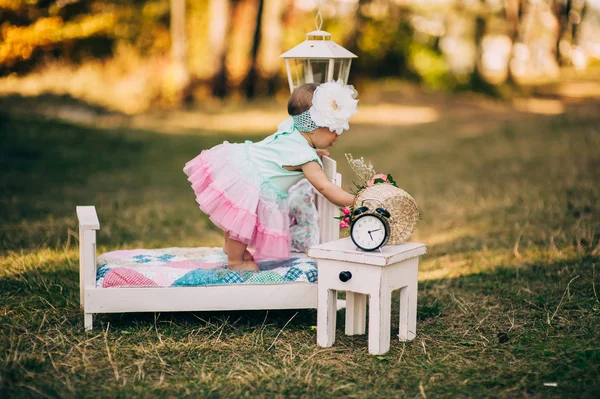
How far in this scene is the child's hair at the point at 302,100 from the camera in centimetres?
417

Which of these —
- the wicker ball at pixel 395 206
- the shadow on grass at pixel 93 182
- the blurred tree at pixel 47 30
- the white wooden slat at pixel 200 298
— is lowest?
the shadow on grass at pixel 93 182

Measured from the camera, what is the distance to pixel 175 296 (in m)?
3.95

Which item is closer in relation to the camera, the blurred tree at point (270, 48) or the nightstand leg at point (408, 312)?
the nightstand leg at point (408, 312)

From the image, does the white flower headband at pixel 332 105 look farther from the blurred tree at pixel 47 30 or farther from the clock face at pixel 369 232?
the blurred tree at pixel 47 30

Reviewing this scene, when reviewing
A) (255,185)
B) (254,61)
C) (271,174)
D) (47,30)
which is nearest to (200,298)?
(255,185)

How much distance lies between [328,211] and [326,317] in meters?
0.83

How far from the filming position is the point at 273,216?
4.25 metres

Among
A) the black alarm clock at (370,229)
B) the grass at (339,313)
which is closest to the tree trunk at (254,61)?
the grass at (339,313)

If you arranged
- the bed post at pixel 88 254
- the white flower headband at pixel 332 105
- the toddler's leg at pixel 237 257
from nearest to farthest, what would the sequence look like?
the bed post at pixel 88 254 → the white flower headband at pixel 332 105 → the toddler's leg at pixel 237 257

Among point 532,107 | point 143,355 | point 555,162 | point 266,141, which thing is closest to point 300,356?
point 143,355

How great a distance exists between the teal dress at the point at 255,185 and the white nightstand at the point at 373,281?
477 mm

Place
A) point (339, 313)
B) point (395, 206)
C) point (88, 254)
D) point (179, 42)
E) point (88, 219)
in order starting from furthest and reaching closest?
1. point (179, 42)
2. point (339, 313)
3. point (88, 219)
4. point (88, 254)
5. point (395, 206)

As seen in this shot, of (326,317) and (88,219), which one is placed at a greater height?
(88,219)

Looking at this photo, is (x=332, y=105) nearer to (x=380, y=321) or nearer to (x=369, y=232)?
(x=369, y=232)
